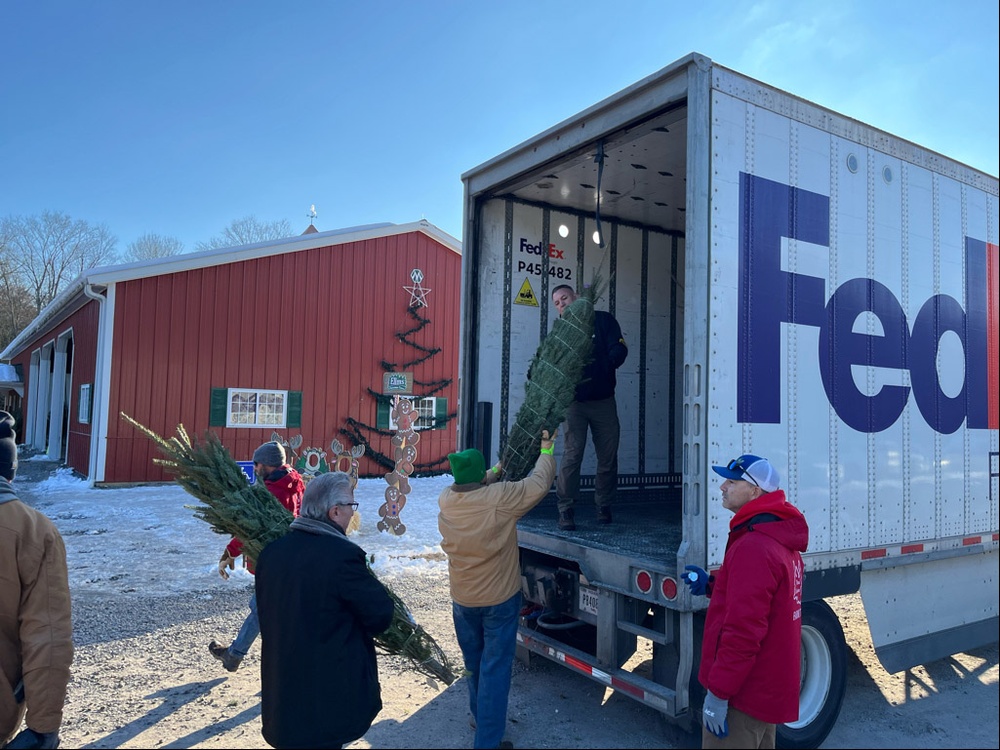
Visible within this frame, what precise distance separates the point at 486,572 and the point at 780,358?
6.62ft

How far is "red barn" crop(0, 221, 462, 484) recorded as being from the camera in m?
14.9

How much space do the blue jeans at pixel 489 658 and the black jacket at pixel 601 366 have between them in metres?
1.77

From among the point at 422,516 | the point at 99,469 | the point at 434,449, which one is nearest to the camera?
the point at 422,516

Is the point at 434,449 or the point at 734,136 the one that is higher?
the point at 734,136

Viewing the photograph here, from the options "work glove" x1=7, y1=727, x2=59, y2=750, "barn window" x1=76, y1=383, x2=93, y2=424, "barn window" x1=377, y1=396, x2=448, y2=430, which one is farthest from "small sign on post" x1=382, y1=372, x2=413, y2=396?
"work glove" x1=7, y1=727, x2=59, y2=750

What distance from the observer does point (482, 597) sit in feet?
13.0

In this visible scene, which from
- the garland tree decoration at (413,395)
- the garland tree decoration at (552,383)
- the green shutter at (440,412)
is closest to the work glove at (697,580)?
the garland tree decoration at (552,383)

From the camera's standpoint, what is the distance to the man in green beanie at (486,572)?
153 inches

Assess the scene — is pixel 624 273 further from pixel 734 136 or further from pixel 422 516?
pixel 422 516

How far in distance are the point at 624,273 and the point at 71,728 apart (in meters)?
5.25

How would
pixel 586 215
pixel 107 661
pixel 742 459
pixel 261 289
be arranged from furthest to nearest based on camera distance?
1. pixel 261 289
2. pixel 586 215
3. pixel 107 661
4. pixel 742 459

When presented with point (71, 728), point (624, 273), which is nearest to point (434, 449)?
point (624, 273)

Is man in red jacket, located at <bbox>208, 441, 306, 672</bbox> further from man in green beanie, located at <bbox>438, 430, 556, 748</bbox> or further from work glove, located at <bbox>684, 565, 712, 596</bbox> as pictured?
work glove, located at <bbox>684, 565, 712, 596</bbox>

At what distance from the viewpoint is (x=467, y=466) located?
4020mm
